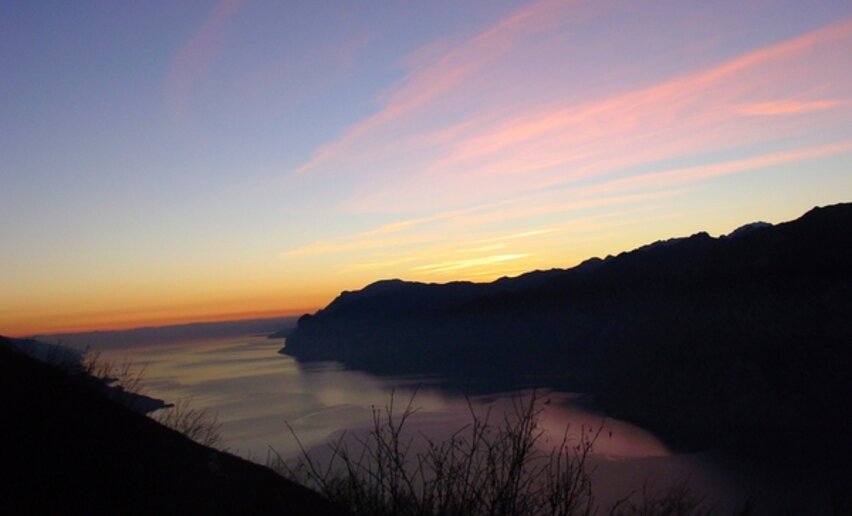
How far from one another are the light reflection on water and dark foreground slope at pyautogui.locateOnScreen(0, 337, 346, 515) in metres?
6.62

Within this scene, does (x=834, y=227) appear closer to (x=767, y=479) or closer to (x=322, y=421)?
(x=767, y=479)

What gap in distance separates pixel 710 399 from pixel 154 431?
60.6m

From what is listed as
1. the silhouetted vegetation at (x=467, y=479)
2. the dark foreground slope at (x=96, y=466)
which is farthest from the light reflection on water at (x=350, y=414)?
the silhouetted vegetation at (x=467, y=479)

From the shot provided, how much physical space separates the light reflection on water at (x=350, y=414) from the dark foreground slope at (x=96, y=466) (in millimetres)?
6624

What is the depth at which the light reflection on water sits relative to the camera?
40.0 metres

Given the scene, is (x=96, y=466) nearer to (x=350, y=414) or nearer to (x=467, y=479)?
(x=467, y=479)

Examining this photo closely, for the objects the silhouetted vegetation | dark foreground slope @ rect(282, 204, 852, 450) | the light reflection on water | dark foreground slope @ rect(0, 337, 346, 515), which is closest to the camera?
the silhouetted vegetation

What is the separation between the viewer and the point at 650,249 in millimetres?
131000

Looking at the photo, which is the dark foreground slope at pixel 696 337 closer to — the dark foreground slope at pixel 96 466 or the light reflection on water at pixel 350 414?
the light reflection on water at pixel 350 414

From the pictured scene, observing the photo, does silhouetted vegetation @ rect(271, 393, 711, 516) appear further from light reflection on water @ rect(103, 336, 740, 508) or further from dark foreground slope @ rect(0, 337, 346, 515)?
light reflection on water @ rect(103, 336, 740, 508)

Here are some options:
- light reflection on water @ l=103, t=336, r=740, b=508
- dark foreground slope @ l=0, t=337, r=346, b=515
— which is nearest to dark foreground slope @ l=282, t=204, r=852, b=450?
light reflection on water @ l=103, t=336, r=740, b=508

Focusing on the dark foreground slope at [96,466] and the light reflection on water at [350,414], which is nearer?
the dark foreground slope at [96,466]

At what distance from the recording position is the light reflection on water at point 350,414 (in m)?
40.0

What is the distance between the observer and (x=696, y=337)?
72312 millimetres
